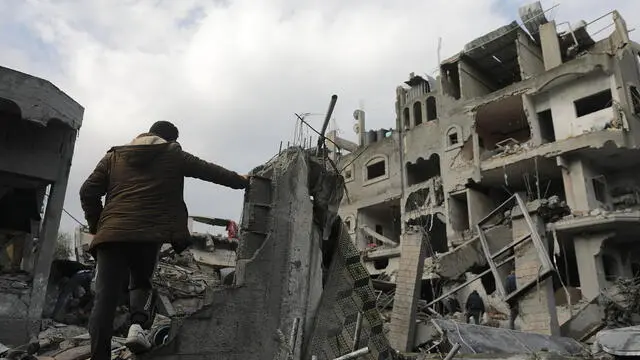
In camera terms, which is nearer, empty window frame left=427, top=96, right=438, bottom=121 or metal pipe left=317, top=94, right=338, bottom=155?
metal pipe left=317, top=94, right=338, bottom=155

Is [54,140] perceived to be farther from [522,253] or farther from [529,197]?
[529,197]

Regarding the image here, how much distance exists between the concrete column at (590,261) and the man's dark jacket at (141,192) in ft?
67.9

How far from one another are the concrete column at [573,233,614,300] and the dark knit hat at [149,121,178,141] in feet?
67.8

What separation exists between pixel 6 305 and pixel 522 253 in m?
11.0

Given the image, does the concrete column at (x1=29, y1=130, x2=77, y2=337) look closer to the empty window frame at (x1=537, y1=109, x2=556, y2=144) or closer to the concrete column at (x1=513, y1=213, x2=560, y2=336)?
the concrete column at (x1=513, y1=213, x2=560, y2=336)

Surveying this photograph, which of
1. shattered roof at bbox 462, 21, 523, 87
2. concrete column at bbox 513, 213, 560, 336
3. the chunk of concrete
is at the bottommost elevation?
concrete column at bbox 513, 213, 560, 336

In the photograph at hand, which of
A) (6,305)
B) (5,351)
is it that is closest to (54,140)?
(6,305)

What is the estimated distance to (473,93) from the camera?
29016 millimetres

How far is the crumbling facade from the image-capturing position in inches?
323

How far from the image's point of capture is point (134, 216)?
380 centimetres

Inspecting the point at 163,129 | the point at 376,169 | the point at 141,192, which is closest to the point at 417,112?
the point at 376,169

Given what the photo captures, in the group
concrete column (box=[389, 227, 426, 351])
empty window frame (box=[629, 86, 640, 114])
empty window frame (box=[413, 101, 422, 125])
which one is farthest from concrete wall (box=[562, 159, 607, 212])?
concrete column (box=[389, 227, 426, 351])

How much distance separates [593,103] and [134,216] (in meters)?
25.1

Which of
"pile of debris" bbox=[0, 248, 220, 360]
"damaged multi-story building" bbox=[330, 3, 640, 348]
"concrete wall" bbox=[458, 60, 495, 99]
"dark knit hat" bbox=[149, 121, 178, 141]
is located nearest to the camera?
"dark knit hat" bbox=[149, 121, 178, 141]
